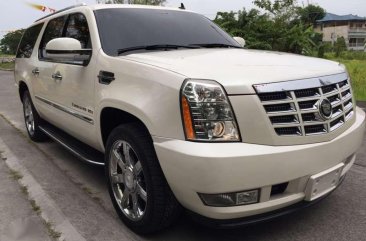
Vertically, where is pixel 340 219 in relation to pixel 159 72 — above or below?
below

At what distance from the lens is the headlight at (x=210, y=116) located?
251 centimetres

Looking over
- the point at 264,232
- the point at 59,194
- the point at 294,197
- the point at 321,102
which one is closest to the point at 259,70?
the point at 321,102

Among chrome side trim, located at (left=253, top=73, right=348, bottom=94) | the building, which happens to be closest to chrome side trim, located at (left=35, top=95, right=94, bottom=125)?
chrome side trim, located at (left=253, top=73, right=348, bottom=94)

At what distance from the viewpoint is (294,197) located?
8.79 ft

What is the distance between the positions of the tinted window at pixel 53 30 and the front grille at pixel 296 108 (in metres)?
3.06

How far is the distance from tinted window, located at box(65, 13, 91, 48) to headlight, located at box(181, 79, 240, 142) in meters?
1.72

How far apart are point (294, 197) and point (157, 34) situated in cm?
204

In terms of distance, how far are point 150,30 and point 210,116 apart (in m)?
1.70

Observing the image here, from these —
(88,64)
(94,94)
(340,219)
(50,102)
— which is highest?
(88,64)

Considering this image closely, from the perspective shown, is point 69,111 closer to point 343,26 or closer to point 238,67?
point 238,67

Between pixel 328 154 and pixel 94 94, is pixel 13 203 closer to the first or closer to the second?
pixel 94 94

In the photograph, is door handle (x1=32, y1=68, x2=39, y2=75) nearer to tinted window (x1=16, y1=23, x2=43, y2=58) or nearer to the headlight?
tinted window (x1=16, y1=23, x2=43, y2=58)

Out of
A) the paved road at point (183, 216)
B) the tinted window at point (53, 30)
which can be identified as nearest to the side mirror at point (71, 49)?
the tinted window at point (53, 30)

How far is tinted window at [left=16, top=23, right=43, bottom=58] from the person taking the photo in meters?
5.77
